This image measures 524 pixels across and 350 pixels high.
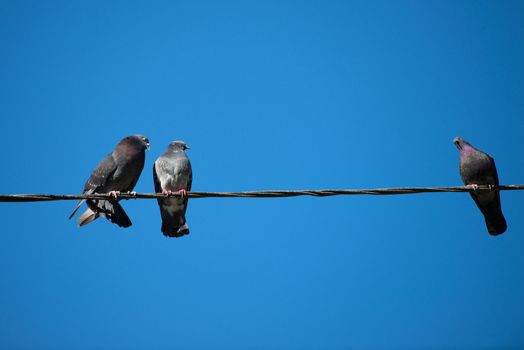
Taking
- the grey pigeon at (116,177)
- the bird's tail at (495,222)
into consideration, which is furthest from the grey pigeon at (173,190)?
the bird's tail at (495,222)

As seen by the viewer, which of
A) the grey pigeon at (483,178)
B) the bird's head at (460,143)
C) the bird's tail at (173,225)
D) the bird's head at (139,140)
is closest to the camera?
the grey pigeon at (483,178)

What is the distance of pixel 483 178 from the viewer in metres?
9.12

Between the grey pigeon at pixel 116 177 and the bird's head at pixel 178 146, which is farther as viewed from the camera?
the bird's head at pixel 178 146

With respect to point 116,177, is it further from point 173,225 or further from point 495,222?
point 495,222

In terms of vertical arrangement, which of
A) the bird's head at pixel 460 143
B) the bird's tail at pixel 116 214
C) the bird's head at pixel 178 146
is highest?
the bird's head at pixel 460 143

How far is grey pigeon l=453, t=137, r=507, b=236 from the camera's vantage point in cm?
879

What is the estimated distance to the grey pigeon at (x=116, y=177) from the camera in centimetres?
812

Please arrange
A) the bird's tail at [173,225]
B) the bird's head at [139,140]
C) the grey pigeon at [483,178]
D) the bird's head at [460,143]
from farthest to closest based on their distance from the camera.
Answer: the bird's head at [460,143], the bird's head at [139,140], the bird's tail at [173,225], the grey pigeon at [483,178]

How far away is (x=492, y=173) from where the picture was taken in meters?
9.16

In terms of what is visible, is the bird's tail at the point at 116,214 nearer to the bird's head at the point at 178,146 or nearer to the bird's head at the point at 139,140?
the bird's head at the point at 139,140

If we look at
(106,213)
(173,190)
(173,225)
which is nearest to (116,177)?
(106,213)

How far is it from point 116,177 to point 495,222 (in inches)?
218

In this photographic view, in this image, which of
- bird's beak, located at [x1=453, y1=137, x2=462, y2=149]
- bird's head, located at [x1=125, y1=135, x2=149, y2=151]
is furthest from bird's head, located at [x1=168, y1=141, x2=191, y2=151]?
bird's beak, located at [x1=453, y1=137, x2=462, y2=149]

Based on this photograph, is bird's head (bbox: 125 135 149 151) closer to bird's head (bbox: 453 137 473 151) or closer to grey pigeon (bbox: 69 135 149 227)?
grey pigeon (bbox: 69 135 149 227)
